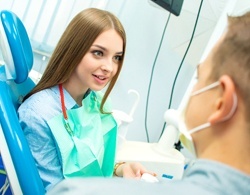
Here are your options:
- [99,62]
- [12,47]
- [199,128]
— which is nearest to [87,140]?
[99,62]

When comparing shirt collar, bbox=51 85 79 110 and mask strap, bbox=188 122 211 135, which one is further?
shirt collar, bbox=51 85 79 110

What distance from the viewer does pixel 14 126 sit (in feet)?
2.71

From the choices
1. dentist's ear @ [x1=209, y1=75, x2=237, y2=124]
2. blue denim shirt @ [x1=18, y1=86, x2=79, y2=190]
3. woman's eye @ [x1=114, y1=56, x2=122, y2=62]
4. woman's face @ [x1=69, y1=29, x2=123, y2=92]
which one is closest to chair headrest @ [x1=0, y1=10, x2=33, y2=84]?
blue denim shirt @ [x1=18, y1=86, x2=79, y2=190]

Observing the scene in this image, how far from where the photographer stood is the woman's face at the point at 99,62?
1.08 metres

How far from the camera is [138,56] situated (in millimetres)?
1797

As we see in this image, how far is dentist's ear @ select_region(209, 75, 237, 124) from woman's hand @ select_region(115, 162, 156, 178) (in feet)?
2.12

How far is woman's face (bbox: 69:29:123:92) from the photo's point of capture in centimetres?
108

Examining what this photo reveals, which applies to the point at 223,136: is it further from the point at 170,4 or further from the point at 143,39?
the point at 143,39

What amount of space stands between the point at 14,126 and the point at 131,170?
1.67ft

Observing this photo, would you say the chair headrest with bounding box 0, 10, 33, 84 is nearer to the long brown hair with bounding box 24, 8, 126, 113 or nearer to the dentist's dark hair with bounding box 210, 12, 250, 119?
the long brown hair with bounding box 24, 8, 126, 113

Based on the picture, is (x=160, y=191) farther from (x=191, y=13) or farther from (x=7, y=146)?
(x=191, y=13)

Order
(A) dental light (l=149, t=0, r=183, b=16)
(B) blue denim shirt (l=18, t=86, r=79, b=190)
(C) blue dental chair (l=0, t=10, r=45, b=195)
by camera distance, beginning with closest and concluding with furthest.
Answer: (C) blue dental chair (l=0, t=10, r=45, b=195) < (B) blue denim shirt (l=18, t=86, r=79, b=190) < (A) dental light (l=149, t=0, r=183, b=16)

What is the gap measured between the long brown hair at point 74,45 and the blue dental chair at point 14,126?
0.13m

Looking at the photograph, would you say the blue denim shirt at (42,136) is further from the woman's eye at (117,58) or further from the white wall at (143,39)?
the white wall at (143,39)
